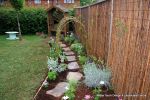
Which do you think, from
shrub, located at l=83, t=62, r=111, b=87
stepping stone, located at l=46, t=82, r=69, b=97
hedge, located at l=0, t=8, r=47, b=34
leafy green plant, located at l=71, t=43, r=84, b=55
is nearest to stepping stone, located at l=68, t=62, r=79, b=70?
leafy green plant, located at l=71, t=43, r=84, b=55

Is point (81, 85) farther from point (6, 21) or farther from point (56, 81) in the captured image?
point (6, 21)

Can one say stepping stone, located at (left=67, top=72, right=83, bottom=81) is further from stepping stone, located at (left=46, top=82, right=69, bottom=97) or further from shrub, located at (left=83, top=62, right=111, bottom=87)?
shrub, located at (left=83, top=62, right=111, bottom=87)

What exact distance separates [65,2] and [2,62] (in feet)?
59.5

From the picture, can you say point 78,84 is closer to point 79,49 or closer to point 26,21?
point 79,49

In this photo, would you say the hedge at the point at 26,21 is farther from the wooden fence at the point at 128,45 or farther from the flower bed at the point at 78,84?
the wooden fence at the point at 128,45

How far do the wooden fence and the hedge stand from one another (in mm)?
12340

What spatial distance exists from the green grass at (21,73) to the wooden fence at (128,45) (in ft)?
6.83

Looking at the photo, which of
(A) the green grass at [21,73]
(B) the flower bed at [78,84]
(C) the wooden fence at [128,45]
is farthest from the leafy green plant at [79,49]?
(C) the wooden fence at [128,45]

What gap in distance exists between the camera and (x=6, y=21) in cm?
1705

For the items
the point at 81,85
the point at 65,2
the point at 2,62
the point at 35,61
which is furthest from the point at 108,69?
the point at 65,2

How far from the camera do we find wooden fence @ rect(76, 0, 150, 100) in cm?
296

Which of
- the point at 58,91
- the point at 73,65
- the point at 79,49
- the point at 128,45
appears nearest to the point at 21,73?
the point at 73,65

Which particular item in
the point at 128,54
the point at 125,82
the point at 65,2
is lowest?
the point at 125,82

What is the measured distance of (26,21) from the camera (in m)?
17.1
